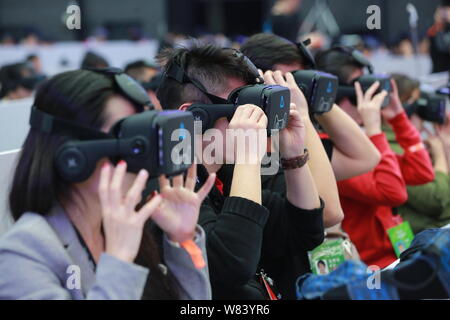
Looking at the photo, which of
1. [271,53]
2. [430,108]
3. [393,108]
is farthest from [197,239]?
[430,108]

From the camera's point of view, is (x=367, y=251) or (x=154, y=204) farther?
(x=367, y=251)

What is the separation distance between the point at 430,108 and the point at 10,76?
3.07m


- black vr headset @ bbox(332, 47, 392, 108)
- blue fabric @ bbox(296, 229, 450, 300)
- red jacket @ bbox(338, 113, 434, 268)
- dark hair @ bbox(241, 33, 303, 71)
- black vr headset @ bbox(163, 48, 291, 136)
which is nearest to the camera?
blue fabric @ bbox(296, 229, 450, 300)

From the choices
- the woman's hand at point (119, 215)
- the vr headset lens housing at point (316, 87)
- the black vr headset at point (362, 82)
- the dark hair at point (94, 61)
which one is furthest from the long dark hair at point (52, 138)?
the dark hair at point (94, 61)

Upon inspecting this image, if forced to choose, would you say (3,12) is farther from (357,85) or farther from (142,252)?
(142,252)

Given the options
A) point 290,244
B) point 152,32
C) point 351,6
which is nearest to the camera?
point 290,244

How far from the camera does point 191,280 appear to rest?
3.69ft

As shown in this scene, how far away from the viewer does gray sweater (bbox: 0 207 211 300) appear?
95 cm

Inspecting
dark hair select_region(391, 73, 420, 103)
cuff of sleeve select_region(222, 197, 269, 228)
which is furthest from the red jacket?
cuff of sleeve select_region(222, 197, 269, 228)

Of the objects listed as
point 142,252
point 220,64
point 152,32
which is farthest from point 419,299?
point 152,32

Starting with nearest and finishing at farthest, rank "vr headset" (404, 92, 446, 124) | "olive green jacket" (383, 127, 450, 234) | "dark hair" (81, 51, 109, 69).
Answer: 1. "olive green jacket" (383, 127, 450, 234)
2. "vr headset" (404, 92, 446, 124)
3. "dark hair" (81, 51, 109, 69)

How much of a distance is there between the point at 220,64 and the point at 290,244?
1.66 feet

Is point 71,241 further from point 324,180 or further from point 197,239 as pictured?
point 324,180

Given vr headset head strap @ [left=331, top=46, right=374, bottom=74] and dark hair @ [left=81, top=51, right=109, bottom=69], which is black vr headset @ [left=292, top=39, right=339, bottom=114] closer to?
vr headset head strap @ [left=331, top=46, right=374, bottom=74]
